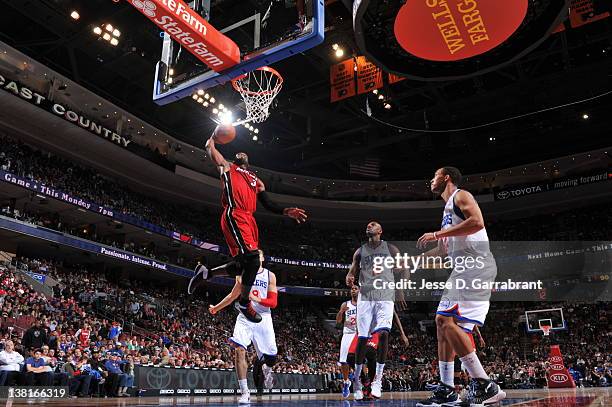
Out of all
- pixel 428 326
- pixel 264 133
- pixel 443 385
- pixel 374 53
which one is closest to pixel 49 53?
pixel 264 133

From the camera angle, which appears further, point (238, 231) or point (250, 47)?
point (250, 47)

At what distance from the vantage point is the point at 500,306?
3419 centimetres

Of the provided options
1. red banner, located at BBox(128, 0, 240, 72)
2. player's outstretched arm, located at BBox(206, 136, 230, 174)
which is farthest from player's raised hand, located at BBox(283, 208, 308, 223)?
red banner, located at BBox(128, 0, 240, 72)

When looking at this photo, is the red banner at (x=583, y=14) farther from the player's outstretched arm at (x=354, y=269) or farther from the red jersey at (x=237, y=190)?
the red jersey at (x=237, y=190)

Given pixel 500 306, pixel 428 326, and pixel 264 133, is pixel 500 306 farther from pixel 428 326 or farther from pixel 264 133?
pixel 264 133

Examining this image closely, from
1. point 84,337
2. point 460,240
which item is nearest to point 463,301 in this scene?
point 460,240

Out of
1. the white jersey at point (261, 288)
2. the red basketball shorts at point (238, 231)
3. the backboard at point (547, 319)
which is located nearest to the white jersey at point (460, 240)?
the red basketball shorts at point (238, 231)

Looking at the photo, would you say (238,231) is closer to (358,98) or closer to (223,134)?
(223,134)

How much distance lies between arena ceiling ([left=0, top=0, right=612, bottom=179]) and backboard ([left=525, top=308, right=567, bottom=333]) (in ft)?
32.5

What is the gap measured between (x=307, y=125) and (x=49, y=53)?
13259 millimetres

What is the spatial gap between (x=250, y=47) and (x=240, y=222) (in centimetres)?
364

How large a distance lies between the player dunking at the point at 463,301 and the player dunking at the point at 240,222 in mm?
2034

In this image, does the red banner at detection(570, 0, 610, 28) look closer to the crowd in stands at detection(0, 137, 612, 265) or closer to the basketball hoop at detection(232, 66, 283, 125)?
the basketball hoop at detection(232, 66, 283, 125)

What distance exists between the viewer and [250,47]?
27.3 ft
